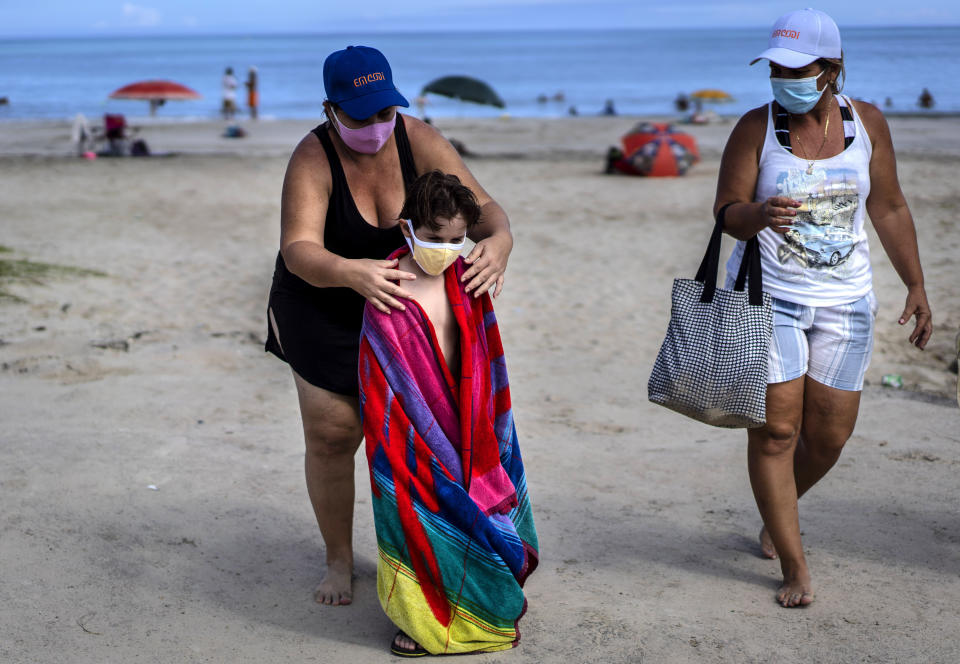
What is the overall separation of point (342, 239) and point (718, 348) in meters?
1.26

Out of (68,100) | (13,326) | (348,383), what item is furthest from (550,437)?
(68,100)

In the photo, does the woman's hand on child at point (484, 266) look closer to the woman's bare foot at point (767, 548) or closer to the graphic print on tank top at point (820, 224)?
the graphic print on tank top at point (820, 224)

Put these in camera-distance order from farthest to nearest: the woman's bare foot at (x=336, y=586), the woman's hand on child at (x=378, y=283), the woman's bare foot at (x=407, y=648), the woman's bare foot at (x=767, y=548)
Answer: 1. the woman's bare foot at (x=767, y=548)
2. the woman's bare foot at (x=336, y=586)
3. the woman's bare foot at (x=407, y=648)
4. the woman's hand on child at (x=378, y=283)

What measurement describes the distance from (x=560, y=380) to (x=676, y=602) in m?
2.94

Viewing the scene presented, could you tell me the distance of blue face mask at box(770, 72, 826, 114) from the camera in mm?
2959

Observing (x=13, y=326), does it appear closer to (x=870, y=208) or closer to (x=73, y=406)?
(x=73, y=406)

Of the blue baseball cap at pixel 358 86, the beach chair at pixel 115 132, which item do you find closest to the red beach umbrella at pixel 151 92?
the beach chair at pixel 115 132

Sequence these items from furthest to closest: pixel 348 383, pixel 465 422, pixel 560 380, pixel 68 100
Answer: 1. pixel 68 100
2. pixel 560 380
3. pixel 348 383
4. pixel 465 422

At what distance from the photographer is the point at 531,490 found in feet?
14.1

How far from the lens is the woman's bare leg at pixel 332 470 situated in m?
3.07

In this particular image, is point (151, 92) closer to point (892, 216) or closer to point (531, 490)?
point (531, 490)

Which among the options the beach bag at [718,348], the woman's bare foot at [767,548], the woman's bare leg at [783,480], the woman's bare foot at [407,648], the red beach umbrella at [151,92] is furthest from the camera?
the red beach umbrella at [151,92]

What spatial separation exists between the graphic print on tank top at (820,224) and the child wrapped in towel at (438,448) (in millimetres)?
1037

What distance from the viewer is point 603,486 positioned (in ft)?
14.3
